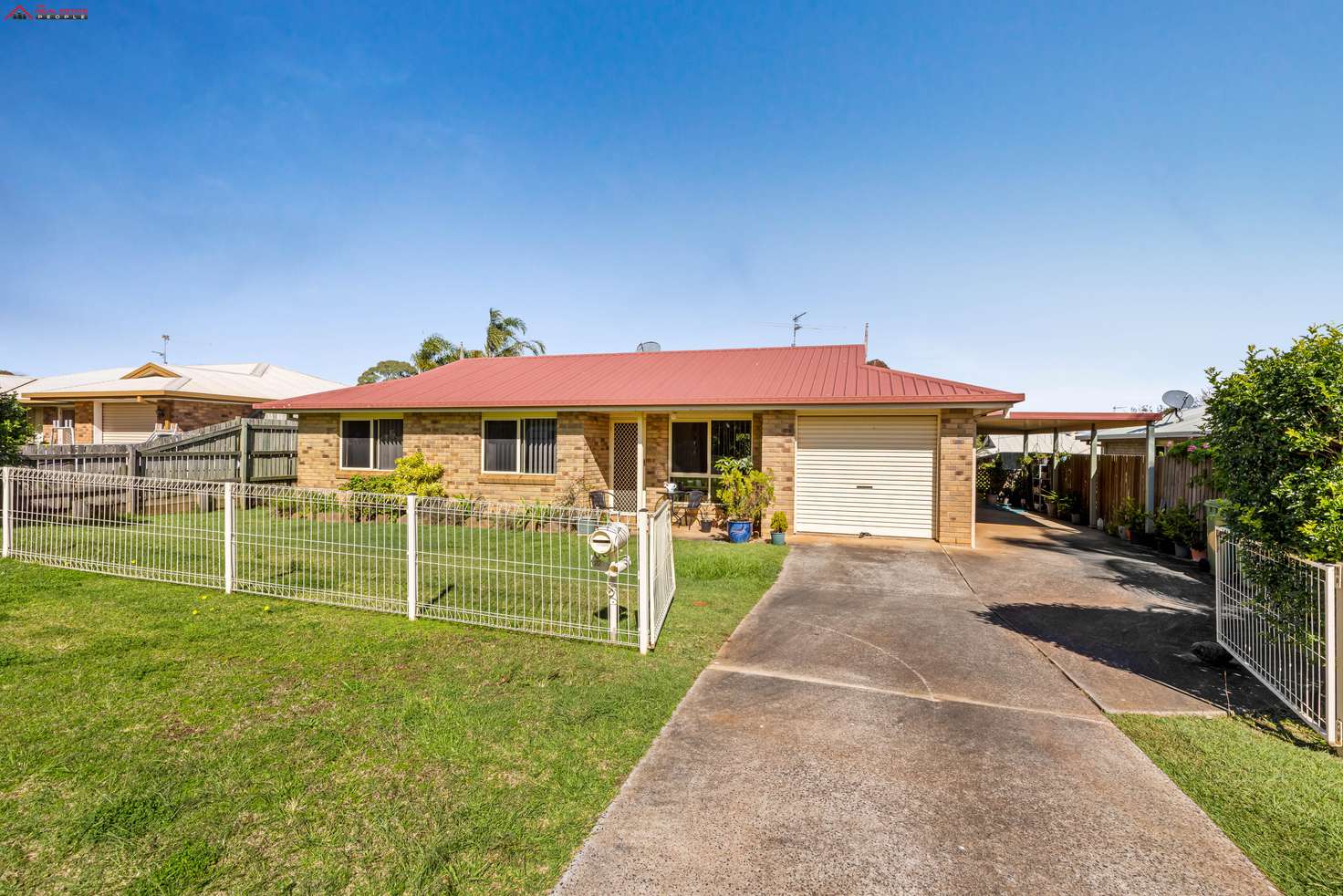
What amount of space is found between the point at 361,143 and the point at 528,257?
5.07 m

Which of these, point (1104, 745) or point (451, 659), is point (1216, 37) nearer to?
point (1104, 745)

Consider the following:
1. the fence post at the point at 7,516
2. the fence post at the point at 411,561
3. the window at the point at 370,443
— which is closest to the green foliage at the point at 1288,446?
the fence post at the point at 411,561

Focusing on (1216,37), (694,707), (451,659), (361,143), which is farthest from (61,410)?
(1216,37)

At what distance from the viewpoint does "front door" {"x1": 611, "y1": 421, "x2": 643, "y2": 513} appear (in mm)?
13750

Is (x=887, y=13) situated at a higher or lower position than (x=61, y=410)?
higher

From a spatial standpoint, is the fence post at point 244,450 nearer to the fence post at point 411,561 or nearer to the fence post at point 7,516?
the fence post at point 7,516

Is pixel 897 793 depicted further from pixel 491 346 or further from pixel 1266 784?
pixel 491 346

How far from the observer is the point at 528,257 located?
1670 centimetres

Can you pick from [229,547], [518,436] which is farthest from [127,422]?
[229,547]

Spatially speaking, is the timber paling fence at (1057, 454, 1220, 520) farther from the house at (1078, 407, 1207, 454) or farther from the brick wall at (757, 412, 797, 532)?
the brick wall at (757, 412, 797, 532)

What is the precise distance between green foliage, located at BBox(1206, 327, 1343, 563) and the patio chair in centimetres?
933

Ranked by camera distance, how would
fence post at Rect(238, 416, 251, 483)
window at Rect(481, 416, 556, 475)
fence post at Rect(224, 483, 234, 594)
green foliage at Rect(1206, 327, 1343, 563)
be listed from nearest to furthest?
green foliage at Rect(1206, 327, 1343, 563), fence post at Rect(224, 483, 234, 594), window at Rect(481, 416, 556, 475), fence post at Rect(238, 416, 251, 483)

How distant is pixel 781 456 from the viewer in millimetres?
12055

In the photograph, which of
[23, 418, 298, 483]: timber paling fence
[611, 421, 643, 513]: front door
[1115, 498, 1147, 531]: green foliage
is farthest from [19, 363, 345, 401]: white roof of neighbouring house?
[1115, 498, 1147, 531]: green foliage
